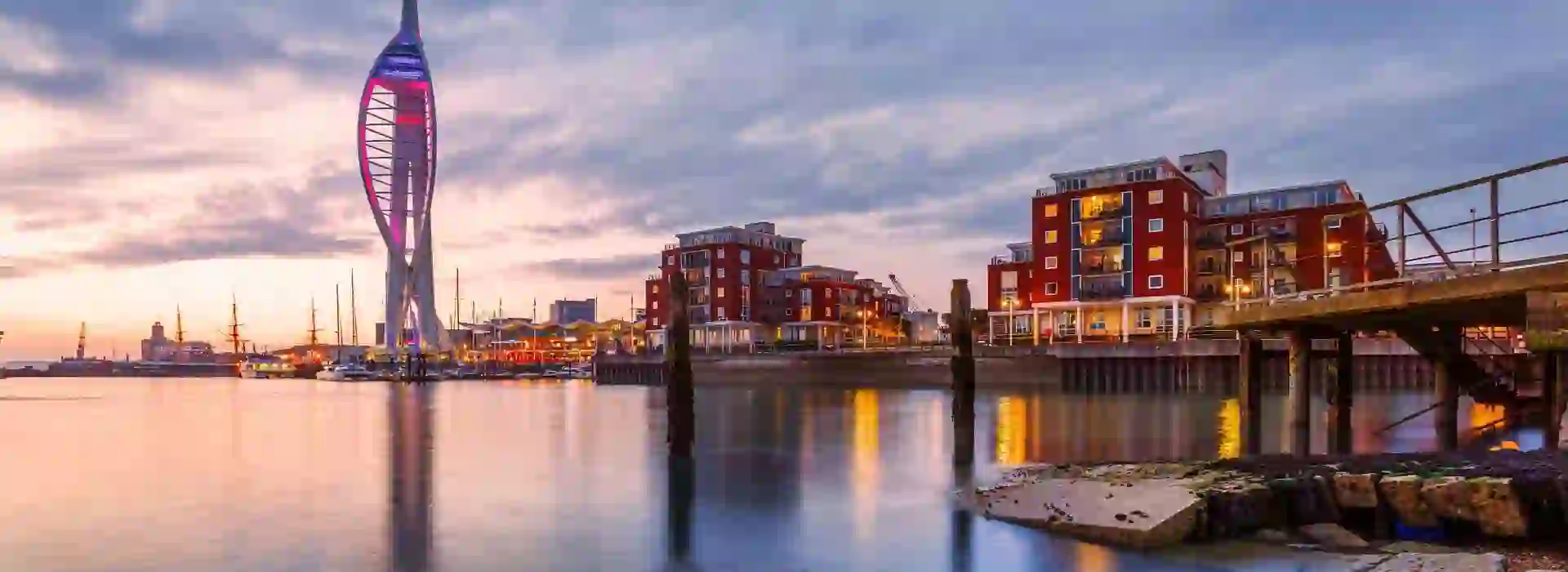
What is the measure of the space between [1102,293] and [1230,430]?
45.5 m

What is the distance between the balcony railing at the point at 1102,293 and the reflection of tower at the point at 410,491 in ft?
155

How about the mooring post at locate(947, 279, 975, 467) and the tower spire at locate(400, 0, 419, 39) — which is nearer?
the mooring post at locate(947, 279, 975, 467)

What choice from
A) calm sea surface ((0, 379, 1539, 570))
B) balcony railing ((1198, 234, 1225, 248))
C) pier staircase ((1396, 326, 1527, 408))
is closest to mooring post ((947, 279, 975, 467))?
calm sea surface ((0, 379, 1539, 570))

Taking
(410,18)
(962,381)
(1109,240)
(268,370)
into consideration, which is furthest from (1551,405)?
(268,370)

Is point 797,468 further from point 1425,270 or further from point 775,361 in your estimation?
point 775,361

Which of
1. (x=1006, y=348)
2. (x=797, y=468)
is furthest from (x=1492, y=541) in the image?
(x=1006, y=348)

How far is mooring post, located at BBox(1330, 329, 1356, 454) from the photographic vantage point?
71.5 feet

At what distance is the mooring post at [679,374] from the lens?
2475 centimetres

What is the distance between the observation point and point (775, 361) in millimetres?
86250

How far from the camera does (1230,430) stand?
3406cm

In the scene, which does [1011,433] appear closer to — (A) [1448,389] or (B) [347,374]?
(A) [1448,389]

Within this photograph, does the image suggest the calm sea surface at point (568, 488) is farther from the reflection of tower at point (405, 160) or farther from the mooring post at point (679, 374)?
the reflection of tower at point (405, 160)

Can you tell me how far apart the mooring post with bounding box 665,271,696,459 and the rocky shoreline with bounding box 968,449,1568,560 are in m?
10.8

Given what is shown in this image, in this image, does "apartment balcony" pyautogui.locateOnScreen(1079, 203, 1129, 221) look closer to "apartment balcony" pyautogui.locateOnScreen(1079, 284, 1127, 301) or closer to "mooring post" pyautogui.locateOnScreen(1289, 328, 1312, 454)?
"apartment balcony" pyautogui.locateOnScreen(1079, 284, 1127, 301)
